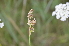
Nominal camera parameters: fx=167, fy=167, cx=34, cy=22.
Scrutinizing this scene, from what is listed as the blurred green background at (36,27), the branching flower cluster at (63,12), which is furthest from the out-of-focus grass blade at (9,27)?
the branching flower cluster at (63,12)

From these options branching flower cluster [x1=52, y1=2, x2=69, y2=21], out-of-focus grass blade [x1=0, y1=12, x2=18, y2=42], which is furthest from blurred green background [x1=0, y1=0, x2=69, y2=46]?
branching flower cluster [x1=52, y1=2, x2=69, y2=21]

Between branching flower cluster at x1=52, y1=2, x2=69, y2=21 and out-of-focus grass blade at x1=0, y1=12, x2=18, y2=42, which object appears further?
out-of-focus grass blade at x1=0, y1=12, x2=18, y2=42

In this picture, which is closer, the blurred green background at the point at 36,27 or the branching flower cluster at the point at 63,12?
the branching flower cluster at the point at 63,12

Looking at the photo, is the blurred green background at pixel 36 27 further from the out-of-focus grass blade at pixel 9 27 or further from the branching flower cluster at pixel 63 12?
the branching flower cluster at pixel 63 12

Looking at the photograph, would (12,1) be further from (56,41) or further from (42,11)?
(56,41)

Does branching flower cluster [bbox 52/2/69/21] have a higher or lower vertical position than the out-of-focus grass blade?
higher

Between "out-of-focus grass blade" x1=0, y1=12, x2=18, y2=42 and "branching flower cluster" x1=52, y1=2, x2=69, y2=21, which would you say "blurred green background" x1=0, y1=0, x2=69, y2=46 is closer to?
"out-of-focus grass blade" x1=0, y1=12, x2=18, y2=42

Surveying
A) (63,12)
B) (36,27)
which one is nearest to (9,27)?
(36,27)

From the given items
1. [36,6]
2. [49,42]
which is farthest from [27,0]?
[49,42]

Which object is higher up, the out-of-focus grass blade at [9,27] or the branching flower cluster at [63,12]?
the branching flower cluster at [63,12]
